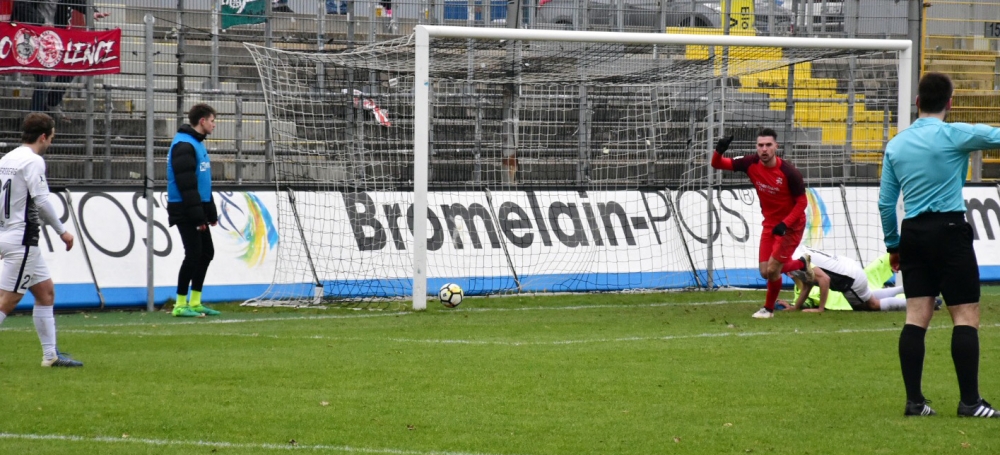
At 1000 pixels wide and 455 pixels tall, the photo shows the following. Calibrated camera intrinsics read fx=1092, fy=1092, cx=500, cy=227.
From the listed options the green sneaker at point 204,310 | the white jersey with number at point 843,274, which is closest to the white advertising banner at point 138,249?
the green sneaker at point 204,310

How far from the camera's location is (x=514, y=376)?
27.1ft

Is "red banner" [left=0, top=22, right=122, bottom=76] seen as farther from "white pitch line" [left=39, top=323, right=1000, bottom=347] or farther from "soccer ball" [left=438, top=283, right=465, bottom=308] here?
"soccer ball" [left=438, top=283, right=465, bottom=308]

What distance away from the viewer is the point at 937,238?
22.0ft

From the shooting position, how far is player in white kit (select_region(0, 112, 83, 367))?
852 centimetres

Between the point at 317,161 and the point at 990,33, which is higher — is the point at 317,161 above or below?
below

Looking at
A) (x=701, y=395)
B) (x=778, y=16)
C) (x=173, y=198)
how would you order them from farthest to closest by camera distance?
1. (x=778, y=16)
2. (x=173, y=198)
3. (x=701, y=395)

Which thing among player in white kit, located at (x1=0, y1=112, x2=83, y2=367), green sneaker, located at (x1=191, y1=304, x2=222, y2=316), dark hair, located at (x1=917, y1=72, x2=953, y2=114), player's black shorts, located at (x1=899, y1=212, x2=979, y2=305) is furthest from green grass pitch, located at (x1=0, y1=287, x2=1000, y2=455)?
dark hair, located at (x1=917, y1=72, x2=953, y2=114)

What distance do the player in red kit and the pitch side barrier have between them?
10.1 feet

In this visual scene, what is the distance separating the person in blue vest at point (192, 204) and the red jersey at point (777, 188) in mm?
5824

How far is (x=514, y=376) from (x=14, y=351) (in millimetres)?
4591

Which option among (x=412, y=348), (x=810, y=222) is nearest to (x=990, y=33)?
(x=810, y=222)

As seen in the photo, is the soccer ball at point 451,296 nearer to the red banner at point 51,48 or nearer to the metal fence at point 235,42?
the metal fence at point 235,42

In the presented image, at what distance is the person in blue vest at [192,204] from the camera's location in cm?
1238

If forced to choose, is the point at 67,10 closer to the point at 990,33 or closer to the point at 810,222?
the point at 810,222
